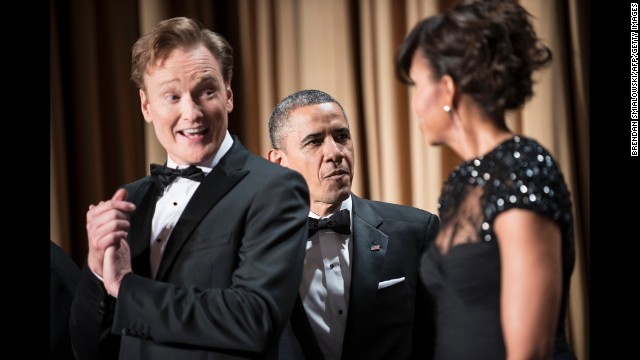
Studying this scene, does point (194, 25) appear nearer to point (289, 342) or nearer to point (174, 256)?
point (174, 256)

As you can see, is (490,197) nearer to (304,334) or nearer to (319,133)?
(304,334)

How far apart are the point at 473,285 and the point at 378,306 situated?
0.57 metres

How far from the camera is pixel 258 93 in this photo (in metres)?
3.11

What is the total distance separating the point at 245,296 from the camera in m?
1.82

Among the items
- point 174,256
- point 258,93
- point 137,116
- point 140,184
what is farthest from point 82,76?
point 174,256

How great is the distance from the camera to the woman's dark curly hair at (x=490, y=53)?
178cm

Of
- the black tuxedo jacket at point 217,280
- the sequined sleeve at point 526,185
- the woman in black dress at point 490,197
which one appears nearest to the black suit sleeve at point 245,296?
the black tuxedo jacket at point 217,280

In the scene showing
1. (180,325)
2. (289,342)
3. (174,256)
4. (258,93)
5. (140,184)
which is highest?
(258,93)

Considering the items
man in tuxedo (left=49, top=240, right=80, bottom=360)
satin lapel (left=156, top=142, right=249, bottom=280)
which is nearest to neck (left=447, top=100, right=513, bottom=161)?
satin lapel (left=156, top=142, right=249, bottom=280)

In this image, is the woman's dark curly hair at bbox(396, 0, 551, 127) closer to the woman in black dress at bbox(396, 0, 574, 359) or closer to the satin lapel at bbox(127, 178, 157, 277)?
the woman in black dress at bbox(396, 0, 574, 359)

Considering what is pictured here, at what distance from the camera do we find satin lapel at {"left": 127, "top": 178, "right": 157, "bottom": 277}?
78.7 inches

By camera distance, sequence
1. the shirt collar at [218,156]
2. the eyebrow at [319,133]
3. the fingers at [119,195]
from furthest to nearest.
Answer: the eyebrow at [319,133]
the shirt collar at [218,156]
the fingers at [119,195]

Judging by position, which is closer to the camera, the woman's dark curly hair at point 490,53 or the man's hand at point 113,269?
the woman's dark curly hair at point 490,53

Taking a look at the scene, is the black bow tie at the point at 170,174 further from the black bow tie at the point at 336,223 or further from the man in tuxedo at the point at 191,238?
the black bow tie at the point at 336,223
